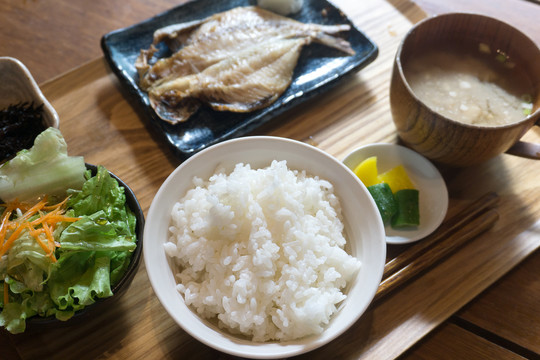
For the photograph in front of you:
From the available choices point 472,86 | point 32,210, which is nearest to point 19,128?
point 32,210

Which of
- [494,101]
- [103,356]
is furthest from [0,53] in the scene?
[494,101]

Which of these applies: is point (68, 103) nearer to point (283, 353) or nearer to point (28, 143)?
point (28, 143)

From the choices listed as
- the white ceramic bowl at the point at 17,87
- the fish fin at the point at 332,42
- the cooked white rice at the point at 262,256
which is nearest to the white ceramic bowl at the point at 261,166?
the cooked white rice at the point at 262,256

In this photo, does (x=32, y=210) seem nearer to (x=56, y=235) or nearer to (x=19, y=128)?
(x=56, y=235)

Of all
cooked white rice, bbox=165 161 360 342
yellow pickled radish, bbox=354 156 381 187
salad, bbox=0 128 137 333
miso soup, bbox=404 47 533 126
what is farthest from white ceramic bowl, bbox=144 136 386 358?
miso soup, bbox=404 47 533 126

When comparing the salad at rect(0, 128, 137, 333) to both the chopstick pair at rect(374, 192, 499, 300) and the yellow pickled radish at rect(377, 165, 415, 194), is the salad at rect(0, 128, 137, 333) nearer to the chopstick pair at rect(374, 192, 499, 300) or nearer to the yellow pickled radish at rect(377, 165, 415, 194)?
the chopstick pair at rect(374, 192, 499, 300)
